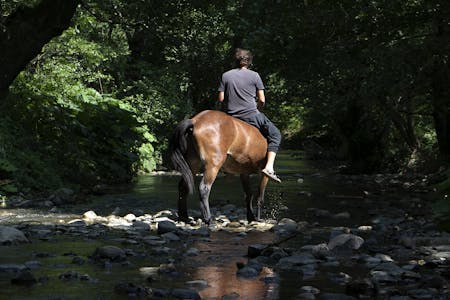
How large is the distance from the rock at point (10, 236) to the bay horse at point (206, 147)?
140 inches

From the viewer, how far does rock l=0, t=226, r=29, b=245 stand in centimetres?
991

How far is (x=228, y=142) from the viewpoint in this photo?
13.3 metres

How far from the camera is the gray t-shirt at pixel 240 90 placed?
1364 cm

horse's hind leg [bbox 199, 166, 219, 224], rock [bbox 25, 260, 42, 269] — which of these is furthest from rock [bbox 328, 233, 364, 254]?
rock [bbox 25, 260, 42, 269]

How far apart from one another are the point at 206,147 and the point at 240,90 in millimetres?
1299

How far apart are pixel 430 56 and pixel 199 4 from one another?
651cm

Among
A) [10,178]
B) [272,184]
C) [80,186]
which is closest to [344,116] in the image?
[272,184]

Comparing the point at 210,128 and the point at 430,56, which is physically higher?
the point at 430,56

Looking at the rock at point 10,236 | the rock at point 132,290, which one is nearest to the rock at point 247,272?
the rock at point 132,290

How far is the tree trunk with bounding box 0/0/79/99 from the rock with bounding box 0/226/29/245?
23.8 feet

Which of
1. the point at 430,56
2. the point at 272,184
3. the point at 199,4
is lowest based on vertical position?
the point at 272,184

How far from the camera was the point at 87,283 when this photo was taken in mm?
7293

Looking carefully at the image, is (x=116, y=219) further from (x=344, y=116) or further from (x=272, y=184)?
(x=344, y=116)

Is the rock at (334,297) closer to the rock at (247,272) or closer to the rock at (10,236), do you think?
the rock at (247,272)
